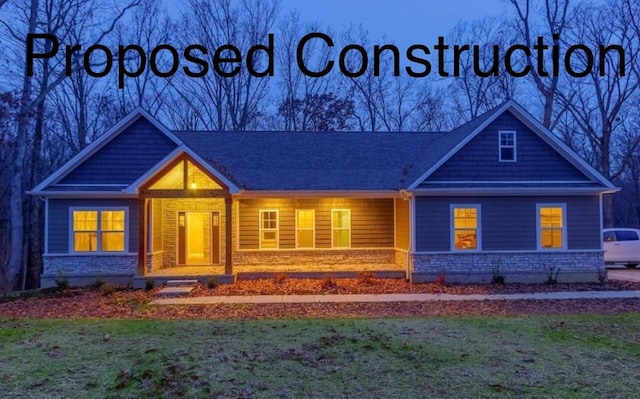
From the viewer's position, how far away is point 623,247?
730 inches

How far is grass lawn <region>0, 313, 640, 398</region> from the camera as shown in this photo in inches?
210

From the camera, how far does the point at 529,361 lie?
6.37 metres

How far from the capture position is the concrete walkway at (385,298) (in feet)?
37.7

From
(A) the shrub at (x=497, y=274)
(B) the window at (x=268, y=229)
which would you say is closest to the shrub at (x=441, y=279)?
(A) the shrub at (x=497, y=274)

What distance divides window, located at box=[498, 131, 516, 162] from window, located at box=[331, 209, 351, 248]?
5325mm

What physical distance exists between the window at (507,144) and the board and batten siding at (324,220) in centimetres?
399

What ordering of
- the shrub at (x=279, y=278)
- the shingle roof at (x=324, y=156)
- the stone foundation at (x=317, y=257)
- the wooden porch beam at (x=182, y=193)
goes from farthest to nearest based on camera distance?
the stone foundation at (x=317, y=257) → the shingle roof at (x=324, y=156) → the shrub at (x=279, y=278) → the wooden porch beam at (x=182, y=193)

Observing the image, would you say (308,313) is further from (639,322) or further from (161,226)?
(161,226)

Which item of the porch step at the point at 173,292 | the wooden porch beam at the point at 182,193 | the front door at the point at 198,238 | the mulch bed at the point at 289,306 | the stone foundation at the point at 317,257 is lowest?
the mulch bed at the point at 289,306

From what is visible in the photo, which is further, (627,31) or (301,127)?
(301,127)

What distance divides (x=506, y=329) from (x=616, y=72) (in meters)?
24.4

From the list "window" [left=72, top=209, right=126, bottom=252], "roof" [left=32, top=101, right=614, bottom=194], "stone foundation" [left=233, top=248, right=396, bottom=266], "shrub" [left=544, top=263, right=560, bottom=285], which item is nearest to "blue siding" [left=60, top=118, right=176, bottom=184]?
"roof" [left=32, top=101, right=614, bottom=194]

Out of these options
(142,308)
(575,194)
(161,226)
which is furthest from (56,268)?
(575,194)

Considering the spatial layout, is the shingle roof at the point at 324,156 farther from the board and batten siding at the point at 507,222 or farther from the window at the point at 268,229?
the board and batten siding at the point at 507,222
